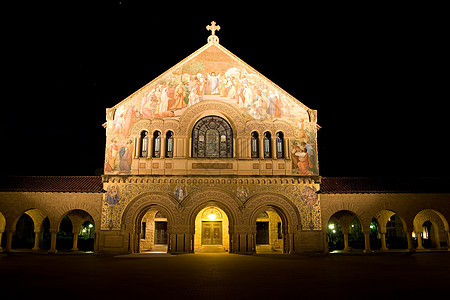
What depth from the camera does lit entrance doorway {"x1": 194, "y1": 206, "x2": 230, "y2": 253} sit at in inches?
1053

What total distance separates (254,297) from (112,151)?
16.8 metres

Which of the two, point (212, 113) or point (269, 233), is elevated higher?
point (212, 113)

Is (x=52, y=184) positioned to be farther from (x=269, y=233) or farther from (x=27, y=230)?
(x=269, y=233)

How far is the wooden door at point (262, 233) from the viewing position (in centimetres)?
2733

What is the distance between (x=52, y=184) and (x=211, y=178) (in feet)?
32.3

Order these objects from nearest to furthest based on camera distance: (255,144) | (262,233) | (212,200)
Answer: (212,200), (255,144), (262,233)

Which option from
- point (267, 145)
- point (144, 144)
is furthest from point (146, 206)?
point (267, 145)

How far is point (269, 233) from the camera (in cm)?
2742

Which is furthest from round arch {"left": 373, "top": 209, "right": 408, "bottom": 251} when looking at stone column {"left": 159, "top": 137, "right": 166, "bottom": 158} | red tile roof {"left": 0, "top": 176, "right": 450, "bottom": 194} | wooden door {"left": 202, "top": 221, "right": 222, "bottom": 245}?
stone column {"left": 159, "top": 137, "right": 166, "bottom": 158}

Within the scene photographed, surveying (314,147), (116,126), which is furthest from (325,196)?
(116,126)

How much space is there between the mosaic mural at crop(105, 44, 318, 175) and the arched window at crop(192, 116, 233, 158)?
132 centimetres

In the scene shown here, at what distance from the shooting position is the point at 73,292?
7.79 metres

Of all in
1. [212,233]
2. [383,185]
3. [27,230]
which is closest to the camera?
[383,185]

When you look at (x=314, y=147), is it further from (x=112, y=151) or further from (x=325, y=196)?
(x=112, y=151)
